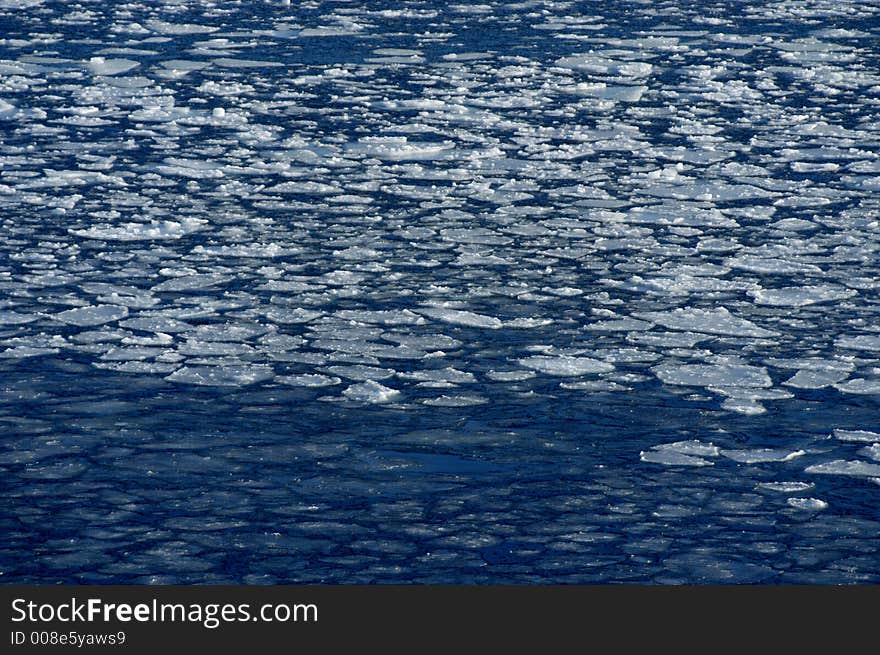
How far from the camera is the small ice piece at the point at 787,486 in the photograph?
3.87 m

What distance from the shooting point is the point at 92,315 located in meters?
5.13

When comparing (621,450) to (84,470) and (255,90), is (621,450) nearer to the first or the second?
(84,470)

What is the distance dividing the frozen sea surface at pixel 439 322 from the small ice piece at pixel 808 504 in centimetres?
2

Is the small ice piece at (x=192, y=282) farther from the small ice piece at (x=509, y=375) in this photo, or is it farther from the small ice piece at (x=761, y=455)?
the small ice piece at (x=761, y=455)

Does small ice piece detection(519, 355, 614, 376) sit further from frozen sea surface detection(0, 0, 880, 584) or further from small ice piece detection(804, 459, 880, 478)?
small ice piece detection(804, 459, 880, 478)

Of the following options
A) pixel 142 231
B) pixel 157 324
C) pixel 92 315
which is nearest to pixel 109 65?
pixel 142 231

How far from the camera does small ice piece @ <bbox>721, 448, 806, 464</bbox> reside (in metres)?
4.04

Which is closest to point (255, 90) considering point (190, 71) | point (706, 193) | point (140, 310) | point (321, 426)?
point (190, 71)

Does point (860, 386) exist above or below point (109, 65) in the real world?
below

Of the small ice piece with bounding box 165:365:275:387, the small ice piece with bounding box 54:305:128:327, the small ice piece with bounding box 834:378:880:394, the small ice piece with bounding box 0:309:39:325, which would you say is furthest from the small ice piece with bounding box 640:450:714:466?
the small ice piece with bounding box 0:309:39:325

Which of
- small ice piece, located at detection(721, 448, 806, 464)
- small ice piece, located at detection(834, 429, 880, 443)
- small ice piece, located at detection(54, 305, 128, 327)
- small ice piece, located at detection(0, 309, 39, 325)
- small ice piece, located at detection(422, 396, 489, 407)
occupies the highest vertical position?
small ice piece, located at detection(0, 309, 39, 325)

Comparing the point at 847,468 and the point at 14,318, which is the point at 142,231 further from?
the point at 847,468

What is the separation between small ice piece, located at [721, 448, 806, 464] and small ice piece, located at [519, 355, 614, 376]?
679 millimetres

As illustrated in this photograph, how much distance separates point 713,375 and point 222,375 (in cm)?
154
